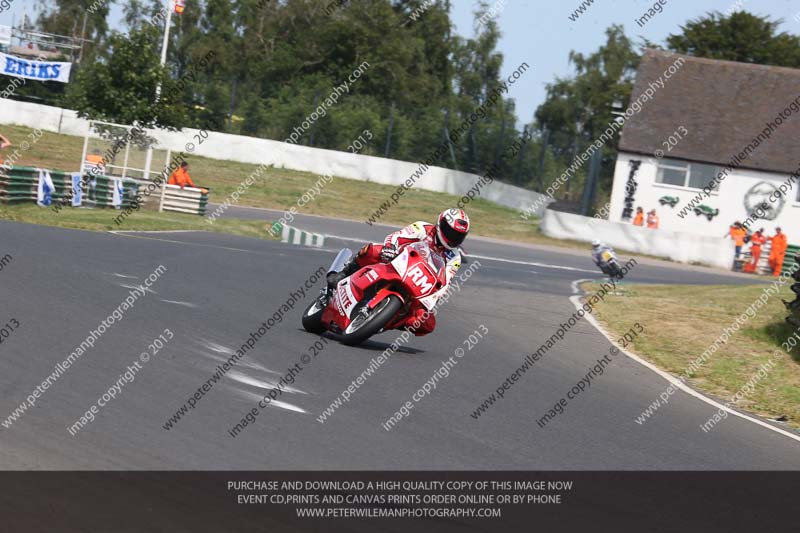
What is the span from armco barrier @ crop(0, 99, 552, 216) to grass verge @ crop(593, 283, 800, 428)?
2625 cm

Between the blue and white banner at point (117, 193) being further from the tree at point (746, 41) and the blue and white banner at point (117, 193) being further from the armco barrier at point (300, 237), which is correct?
the tree at point (746, 41)

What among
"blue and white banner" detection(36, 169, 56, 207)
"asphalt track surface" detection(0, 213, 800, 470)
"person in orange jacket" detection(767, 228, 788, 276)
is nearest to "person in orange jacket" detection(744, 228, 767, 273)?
"person in orange jacket" detection(767, 228, 788, 276)

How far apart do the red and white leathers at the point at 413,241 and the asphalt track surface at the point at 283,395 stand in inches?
17.4

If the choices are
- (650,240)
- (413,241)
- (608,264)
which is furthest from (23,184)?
(650,240)

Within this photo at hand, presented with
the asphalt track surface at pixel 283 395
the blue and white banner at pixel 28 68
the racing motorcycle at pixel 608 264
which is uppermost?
the blue and white banner at pixel 28 68

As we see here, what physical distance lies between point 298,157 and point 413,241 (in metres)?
36.5

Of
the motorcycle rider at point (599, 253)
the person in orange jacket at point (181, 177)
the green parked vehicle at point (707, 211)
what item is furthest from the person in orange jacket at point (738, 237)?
the person in orange jacket at point (181, 177)

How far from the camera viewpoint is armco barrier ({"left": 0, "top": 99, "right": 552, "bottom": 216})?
45562 millimetres

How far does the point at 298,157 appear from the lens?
151ft

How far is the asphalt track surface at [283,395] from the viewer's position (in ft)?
19.9

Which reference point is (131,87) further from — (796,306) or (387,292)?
(387,292)

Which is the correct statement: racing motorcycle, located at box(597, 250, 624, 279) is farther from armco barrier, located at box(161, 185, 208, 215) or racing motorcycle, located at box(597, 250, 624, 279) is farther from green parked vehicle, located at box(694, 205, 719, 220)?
green parked vehicle, located at box(694, 205, 719, 220)
